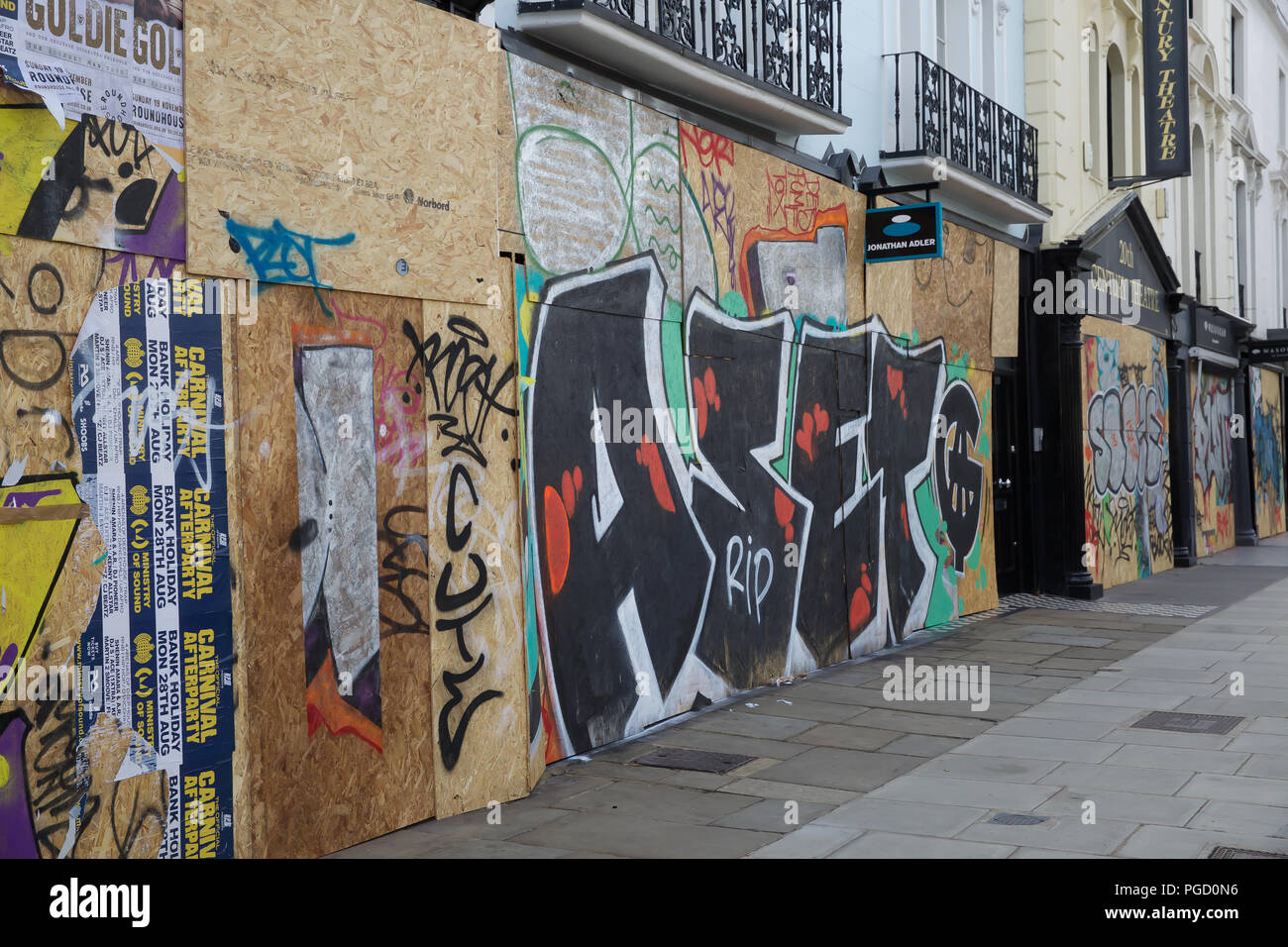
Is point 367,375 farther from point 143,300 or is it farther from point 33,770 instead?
point 33,770

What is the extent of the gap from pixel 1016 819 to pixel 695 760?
6.28ft

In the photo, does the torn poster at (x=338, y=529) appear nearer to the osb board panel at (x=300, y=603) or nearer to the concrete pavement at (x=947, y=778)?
the osb board panel at (x=300, y=603)

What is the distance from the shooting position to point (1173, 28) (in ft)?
58.4

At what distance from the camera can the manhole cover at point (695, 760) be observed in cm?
688

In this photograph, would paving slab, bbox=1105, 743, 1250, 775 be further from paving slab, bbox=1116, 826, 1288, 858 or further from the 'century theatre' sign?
the 'century theatre' sign

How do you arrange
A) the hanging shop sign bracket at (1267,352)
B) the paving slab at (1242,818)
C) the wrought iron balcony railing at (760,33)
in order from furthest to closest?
the hanging shop sign bracket at (1267,352), the wrought iron balcony railing at (760,33), the paving slab at (1242,818)

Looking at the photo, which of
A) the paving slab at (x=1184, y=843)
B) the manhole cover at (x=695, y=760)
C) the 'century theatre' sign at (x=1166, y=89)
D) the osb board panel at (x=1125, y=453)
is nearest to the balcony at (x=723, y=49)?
the manhole cover at (x=695, y=760)

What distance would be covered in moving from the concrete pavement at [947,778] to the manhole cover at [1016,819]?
0.02 metres

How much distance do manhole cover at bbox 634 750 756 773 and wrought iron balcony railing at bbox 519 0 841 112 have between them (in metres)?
4.06

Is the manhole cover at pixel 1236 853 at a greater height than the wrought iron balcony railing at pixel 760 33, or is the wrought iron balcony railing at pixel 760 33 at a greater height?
the wrought iron balcony railing at pixel 760 33

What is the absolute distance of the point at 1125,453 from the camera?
17.2 meters

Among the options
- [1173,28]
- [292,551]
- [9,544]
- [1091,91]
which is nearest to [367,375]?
[292,551]

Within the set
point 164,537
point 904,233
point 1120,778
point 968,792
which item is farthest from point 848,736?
point 904,233

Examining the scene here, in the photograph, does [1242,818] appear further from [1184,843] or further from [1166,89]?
[1166,89]
